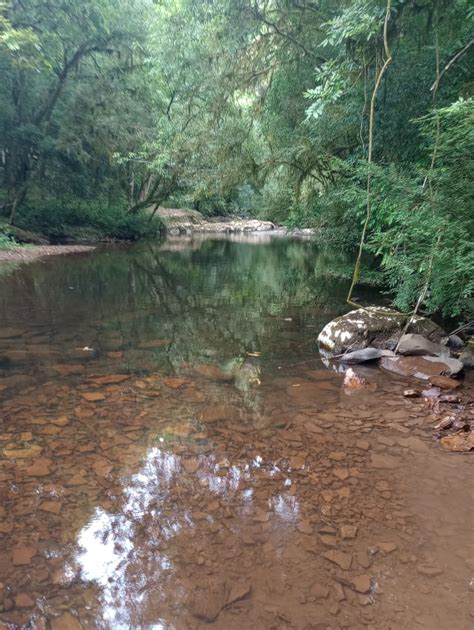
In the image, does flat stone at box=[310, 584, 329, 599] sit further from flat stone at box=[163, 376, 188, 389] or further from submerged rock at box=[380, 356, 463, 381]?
submerged rock at box=[380, 356, 463, 381]

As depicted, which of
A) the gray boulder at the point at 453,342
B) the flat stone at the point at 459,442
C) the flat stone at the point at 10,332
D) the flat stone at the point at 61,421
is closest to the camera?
the flat stone at the point at 459,442

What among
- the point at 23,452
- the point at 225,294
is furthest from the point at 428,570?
the point at 225,294

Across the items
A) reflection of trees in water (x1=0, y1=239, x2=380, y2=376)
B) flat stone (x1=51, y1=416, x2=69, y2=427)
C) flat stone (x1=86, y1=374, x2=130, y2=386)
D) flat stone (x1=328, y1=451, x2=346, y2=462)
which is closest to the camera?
flat stone (x1=328, y1=451, x2=346, y2=462)

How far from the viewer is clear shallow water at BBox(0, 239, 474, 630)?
2326 mm

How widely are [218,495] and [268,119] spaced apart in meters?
12.8

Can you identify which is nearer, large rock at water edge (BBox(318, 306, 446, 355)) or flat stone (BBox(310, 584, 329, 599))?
flat stone (BBox(310, 584, 329, 599))

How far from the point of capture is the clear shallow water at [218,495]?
233 cm

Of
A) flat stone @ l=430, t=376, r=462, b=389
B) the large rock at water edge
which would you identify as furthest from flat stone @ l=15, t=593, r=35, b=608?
the large rock at water edge

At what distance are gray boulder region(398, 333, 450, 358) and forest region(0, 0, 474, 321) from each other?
58cm

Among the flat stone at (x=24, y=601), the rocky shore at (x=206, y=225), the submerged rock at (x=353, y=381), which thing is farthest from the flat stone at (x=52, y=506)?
the rocky shore at (x=206, y=225)

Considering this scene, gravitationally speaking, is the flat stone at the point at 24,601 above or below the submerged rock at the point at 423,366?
above

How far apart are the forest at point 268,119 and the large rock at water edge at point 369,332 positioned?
38 centimetres

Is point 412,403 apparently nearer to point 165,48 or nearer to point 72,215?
point 165,48

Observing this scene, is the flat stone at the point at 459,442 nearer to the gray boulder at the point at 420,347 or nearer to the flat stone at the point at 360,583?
the flat stone at the point at 360,583
